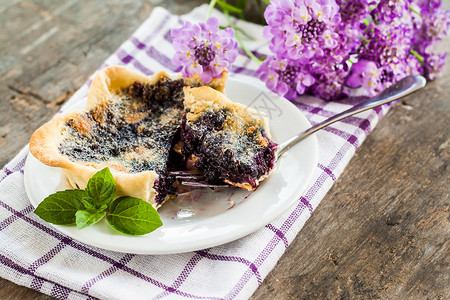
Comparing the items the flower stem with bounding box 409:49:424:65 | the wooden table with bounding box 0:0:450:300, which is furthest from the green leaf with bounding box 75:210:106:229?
the flower stem with bounding box 409:49:424:65

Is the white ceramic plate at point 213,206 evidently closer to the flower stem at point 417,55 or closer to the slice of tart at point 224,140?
the slice of tart at point 224,140

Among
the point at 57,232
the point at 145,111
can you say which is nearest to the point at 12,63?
the point at 145,111

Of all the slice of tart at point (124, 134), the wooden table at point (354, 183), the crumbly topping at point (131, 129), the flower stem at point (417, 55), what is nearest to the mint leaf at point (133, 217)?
the slice of tart at point (124, 134)

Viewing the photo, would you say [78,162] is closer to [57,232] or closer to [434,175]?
[57,232]

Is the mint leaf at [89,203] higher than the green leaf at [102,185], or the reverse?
the green leaf at [102,185]

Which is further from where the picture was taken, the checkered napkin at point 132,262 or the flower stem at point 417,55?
the flower stem at point 417,55

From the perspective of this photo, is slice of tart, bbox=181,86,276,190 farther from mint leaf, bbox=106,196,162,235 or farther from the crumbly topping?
mint leaf, bbox=106,196,162,235

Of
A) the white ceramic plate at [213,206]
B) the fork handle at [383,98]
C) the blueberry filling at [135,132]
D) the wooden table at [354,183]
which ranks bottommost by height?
the wooden table at [354,183]
